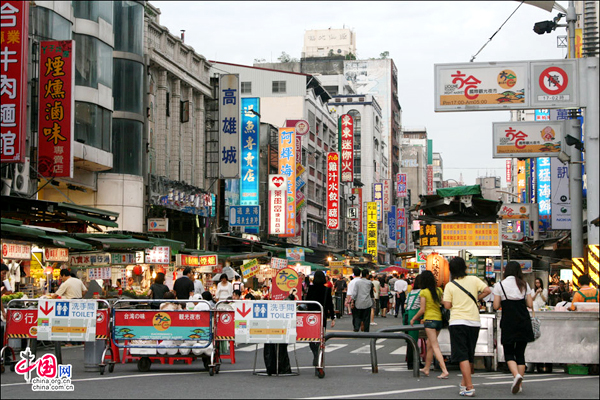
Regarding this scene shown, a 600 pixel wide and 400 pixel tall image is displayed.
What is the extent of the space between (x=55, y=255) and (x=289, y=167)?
106ft

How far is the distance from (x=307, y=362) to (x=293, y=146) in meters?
38.9

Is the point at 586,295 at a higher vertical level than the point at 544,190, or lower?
lower

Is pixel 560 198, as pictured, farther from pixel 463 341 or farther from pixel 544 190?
pixel 463 341

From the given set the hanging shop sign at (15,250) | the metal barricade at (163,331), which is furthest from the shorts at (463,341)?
the hanging shop sign at (15,250)

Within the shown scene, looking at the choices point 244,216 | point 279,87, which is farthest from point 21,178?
point 279,87

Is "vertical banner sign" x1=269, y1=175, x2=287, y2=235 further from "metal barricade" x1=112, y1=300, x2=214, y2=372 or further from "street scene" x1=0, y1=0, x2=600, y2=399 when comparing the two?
"metal barricade" x1=112, y1=300, x2=214, y2=372

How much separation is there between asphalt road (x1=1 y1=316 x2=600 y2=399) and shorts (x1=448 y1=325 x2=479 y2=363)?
50cm

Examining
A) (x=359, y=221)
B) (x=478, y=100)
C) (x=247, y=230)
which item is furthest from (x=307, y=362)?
(x=359, y=221)

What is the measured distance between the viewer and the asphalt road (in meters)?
10.9

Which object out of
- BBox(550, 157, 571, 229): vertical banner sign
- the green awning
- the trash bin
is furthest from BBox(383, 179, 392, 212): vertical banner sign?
the trash bin

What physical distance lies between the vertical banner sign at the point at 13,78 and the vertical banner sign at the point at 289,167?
3144 centimetres

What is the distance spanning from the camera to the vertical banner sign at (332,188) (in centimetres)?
6856

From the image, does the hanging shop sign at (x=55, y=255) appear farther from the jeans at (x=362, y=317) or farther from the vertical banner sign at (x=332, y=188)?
the vertical banner sign at (x=332, y=188)

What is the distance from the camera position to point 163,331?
13578mm
